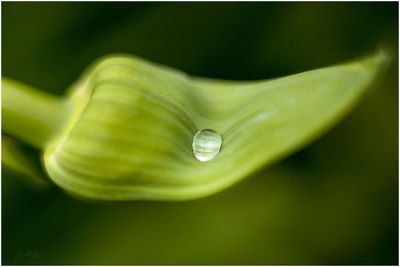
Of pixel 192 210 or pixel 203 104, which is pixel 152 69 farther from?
pixel 192 210

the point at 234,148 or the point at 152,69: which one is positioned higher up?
the point at 152,69

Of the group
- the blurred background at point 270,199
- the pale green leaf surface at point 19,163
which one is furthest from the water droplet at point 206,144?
the pale green leaf surface at point 19,163

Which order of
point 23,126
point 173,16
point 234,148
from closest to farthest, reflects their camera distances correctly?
point 234,148 < point 23,126 < point 173,16

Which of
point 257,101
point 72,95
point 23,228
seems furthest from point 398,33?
point 23,228

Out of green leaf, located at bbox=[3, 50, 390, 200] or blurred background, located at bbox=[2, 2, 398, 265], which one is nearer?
green leaf, located at bbox=[3, 50, 390, 200]

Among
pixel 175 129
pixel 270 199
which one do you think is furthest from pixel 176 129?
pixel 270 199

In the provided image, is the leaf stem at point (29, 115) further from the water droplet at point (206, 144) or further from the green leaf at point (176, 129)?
the water droplet at point (206, 144)

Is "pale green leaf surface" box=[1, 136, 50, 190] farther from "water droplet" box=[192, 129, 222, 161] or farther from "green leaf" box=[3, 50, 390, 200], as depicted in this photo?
"water droplet" box=[192, 129, 222, 161]

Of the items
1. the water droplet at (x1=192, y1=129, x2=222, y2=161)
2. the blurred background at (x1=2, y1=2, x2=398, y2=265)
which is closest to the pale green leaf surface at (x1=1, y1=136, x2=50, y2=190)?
the blurred background at (x1=2, y1=2, x2=398, y2=265)
